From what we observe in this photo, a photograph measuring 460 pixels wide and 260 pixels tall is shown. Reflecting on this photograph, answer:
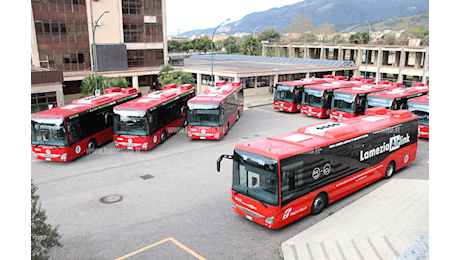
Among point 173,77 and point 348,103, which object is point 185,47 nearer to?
point 173,77

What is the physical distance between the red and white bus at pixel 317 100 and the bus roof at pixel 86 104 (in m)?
13.6

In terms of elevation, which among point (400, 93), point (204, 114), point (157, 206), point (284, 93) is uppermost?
point (400, 93)

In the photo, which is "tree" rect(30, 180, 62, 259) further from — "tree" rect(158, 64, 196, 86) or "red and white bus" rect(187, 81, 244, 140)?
"tree" rect(158, 64, 196, 86)

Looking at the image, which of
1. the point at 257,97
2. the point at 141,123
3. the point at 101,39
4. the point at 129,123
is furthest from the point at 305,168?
the point at 101,39

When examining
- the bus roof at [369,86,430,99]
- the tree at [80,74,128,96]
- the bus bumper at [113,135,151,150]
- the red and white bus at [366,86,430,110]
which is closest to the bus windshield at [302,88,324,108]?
the red and white bus at [366,86,430,110]

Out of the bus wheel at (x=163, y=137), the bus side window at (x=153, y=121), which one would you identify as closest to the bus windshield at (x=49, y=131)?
the bus side window at (x=153, y=121)

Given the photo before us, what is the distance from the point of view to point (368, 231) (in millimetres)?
10305

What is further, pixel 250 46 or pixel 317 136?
pixel 250 46

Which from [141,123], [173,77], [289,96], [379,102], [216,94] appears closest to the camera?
[141,123]

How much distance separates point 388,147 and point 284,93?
15.5 m

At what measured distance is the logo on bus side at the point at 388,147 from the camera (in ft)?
43.1

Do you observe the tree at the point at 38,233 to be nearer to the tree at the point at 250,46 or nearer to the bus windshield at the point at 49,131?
the bus windshield at the point at 49,131

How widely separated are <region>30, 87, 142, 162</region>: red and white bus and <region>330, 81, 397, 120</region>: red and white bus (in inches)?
644
